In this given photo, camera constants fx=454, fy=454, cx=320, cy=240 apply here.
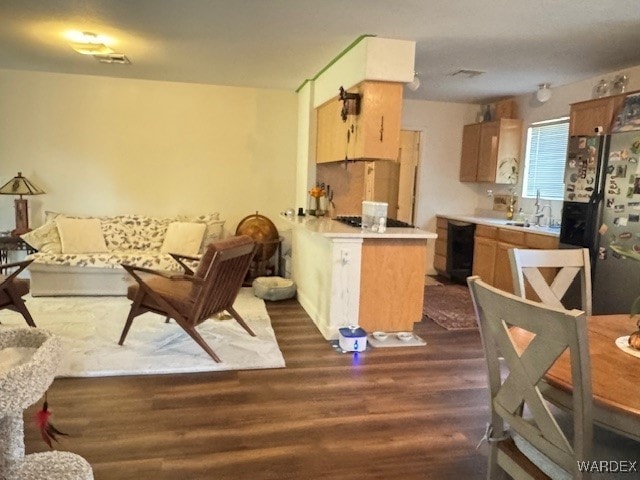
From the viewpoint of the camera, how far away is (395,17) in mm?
3133

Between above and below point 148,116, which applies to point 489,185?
below

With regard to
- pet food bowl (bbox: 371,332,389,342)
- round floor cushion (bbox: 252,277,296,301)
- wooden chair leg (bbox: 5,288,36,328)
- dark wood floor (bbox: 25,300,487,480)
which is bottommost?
dark wood floor (bbox: 25,300,487,480)

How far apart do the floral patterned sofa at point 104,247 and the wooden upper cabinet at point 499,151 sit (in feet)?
11.1

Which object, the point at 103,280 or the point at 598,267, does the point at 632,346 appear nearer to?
the point at 598,267

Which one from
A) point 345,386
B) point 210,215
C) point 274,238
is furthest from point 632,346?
point 210,215

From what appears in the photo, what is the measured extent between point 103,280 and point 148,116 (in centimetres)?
210

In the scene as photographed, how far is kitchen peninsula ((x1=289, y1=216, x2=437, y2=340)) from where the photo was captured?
357cm

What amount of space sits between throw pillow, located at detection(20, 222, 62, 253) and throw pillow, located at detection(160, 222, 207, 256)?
106cm

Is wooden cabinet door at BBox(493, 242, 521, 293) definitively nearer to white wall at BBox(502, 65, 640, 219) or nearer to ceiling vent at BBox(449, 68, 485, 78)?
white wall at BBox(502, 65, 640, 219)

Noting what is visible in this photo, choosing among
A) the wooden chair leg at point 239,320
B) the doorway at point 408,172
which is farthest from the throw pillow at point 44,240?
the doorway at point 408,172

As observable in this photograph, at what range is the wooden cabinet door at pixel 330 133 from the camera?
164 inches

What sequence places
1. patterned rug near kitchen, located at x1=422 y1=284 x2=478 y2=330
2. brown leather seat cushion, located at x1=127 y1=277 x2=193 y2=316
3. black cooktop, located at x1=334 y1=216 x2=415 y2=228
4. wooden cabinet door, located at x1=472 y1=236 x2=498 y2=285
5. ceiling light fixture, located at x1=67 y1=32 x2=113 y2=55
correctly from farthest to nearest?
wooden cabinet door, located at x1=472 y1=236 x2=498 y2=285
patterned rug near kitchen, located at x1=422 y1=284 x2=478 y2=330
black cooktop, located at x1=334 y1=216 x2=415 y2=228
ceiling light fixture, located at x1=67 y1=32 x2=113 y2=55
brown leather seat cushion, located at x1=127 y1=277 x2=193 y2=316

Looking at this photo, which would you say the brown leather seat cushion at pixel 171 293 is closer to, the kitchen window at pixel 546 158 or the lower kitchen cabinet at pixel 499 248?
the lower kitchen cabinet at pixel 499 248

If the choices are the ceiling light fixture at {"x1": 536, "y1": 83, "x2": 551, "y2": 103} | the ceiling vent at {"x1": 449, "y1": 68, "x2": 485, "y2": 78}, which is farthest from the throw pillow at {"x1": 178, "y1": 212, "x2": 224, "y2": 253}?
the ceiling light fixture at {"x1": 536, "y1": 83, "x2": 551, "y2": 103}
